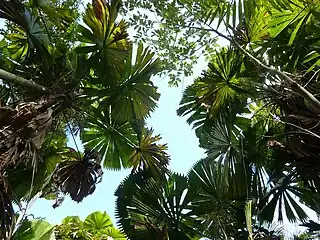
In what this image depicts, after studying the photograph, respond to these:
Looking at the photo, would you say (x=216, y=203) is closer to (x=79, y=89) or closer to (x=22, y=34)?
(x=79, y=89)

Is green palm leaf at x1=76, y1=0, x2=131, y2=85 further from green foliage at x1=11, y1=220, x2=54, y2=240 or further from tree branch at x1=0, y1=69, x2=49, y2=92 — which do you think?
green foliage at x1=11, y1=220, x2=54, y2=240

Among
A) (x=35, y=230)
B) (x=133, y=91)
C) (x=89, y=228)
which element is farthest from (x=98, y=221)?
(x=133, y=91)

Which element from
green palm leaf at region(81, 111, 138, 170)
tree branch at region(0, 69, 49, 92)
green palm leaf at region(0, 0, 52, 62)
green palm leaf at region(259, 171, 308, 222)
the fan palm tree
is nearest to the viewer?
tree branch at region(0, 69, 49, 92)

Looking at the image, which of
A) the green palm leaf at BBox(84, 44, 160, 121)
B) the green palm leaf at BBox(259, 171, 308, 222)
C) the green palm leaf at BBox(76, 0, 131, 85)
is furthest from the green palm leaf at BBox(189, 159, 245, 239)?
the green palm leaf at BBox(76, 0, 131, 85)

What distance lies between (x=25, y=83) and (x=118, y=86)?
3.82 ft

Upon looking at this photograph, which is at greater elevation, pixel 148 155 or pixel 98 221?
pixel 98 221

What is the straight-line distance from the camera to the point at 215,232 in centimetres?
493

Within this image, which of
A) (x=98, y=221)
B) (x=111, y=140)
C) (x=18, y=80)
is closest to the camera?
(x=18, y=80)

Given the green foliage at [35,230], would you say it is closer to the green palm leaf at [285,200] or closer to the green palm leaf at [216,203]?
the green palm leaf at [216,203]

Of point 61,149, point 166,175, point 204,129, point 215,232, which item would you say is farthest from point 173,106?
point 215,232

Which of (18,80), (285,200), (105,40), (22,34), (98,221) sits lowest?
(285,200)

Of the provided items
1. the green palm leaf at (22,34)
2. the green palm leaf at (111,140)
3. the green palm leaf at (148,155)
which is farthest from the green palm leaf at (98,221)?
the green palm leaf at (22,34)

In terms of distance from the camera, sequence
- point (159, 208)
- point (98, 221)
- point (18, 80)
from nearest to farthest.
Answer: point (18, 80) → point (159, 208) → point (98, 221)

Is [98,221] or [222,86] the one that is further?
[98,221]
